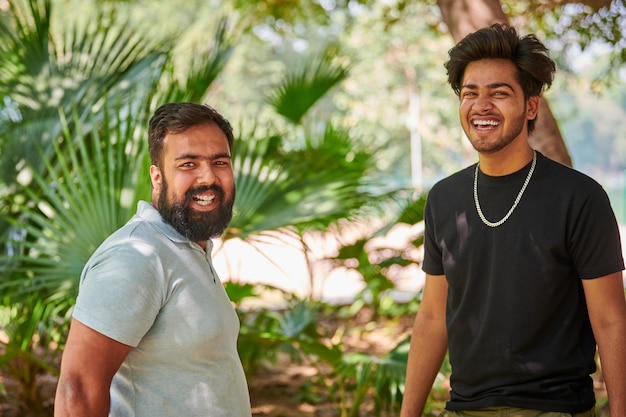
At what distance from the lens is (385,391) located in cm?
439

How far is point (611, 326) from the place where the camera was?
223 cm

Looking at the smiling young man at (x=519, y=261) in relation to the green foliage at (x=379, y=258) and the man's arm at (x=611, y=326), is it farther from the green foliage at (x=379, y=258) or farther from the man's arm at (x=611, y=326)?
the green foliage at (x=379, y=258)

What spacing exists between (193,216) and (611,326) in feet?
3.70

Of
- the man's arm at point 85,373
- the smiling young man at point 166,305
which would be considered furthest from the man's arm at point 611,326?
the man's arm at point 85,373

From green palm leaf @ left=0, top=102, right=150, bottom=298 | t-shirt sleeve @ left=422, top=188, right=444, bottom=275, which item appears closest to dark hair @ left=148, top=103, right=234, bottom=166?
t-shirt sleeve @ left=422, top=188, right=444, bottom=275

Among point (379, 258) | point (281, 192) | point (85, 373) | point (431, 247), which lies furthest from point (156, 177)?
point (379, 258)

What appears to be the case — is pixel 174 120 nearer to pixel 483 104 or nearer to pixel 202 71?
pixel 483 104

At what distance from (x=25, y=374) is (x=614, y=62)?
4.27m

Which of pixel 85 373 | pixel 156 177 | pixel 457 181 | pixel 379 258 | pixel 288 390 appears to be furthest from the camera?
pixel 379 258

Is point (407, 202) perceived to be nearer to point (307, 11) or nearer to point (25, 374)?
point (25, 374)

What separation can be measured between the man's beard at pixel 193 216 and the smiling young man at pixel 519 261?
679 mm

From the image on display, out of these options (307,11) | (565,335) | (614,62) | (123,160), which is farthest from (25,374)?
(307,11)

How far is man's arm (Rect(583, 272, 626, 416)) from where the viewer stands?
2.22 m

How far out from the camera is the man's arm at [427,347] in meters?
2.66
